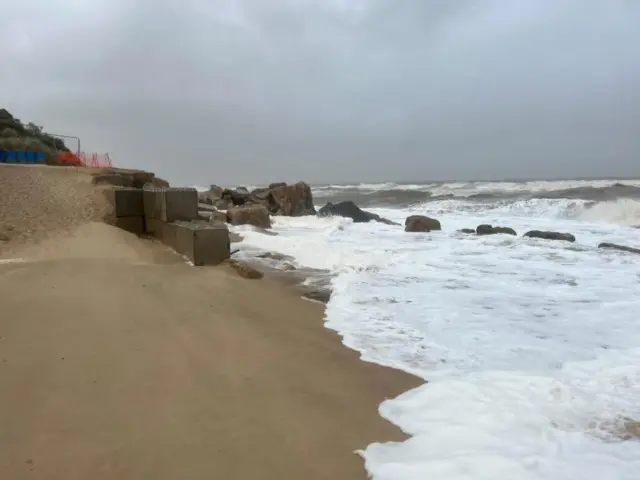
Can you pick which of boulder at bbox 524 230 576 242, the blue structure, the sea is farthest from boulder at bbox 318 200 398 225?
the blue structure

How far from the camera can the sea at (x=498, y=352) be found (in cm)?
269

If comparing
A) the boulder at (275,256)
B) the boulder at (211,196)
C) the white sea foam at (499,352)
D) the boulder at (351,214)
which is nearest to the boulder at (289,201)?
the boulder at (351,214)

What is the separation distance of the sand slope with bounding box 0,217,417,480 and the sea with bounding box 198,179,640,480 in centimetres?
31

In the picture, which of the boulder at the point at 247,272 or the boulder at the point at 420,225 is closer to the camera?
the boulder at the point at 247,272

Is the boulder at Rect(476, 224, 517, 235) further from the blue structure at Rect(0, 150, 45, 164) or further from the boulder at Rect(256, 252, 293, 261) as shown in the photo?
the blue structure at Rect(0, 150, 45, 164)

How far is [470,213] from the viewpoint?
25.9 metres

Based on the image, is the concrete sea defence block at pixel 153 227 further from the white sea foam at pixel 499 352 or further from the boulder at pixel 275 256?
the white sea foam at pixel 499 352

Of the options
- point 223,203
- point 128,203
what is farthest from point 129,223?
point 223,203

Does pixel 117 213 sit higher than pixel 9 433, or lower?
higher

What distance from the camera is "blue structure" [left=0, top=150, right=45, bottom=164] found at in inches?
628

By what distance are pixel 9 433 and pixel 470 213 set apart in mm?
25238

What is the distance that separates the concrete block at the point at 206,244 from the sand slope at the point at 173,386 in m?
1.59

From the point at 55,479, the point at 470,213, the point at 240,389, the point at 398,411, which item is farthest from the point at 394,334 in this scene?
the point at 470,213

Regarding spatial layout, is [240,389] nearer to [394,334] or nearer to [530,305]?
[394,334]
